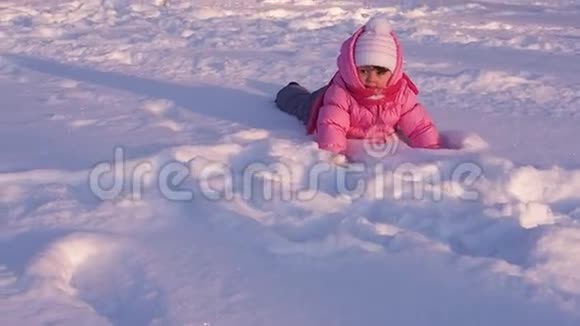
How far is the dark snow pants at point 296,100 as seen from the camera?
4184 millimetres

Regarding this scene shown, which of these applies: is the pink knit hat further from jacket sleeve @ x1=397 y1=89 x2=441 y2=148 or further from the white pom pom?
jacket sleeve @ x1=397 y1=89 x2=441 y2=148

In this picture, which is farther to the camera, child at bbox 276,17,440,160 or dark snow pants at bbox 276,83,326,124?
dark snow pants at bbox 276,83,326,124

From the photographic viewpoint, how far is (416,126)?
380 centimetres

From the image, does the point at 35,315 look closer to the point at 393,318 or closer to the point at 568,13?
the point at 393,318

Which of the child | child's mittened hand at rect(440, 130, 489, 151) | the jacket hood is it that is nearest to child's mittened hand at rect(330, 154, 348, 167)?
the child

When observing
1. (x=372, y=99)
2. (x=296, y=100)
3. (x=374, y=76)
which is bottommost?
(x=296, y=100)

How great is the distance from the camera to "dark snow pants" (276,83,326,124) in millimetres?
4184

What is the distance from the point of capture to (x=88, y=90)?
4777mm

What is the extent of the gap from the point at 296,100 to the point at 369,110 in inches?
23.4

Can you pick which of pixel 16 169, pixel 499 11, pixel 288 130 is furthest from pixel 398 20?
pixel 16 169

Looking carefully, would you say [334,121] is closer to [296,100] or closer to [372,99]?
[372,99]

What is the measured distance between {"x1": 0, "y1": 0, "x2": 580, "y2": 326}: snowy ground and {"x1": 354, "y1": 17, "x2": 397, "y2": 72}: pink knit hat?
1.38ft

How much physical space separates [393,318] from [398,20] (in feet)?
18.6

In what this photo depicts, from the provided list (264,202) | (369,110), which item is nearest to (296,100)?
(369,110)
